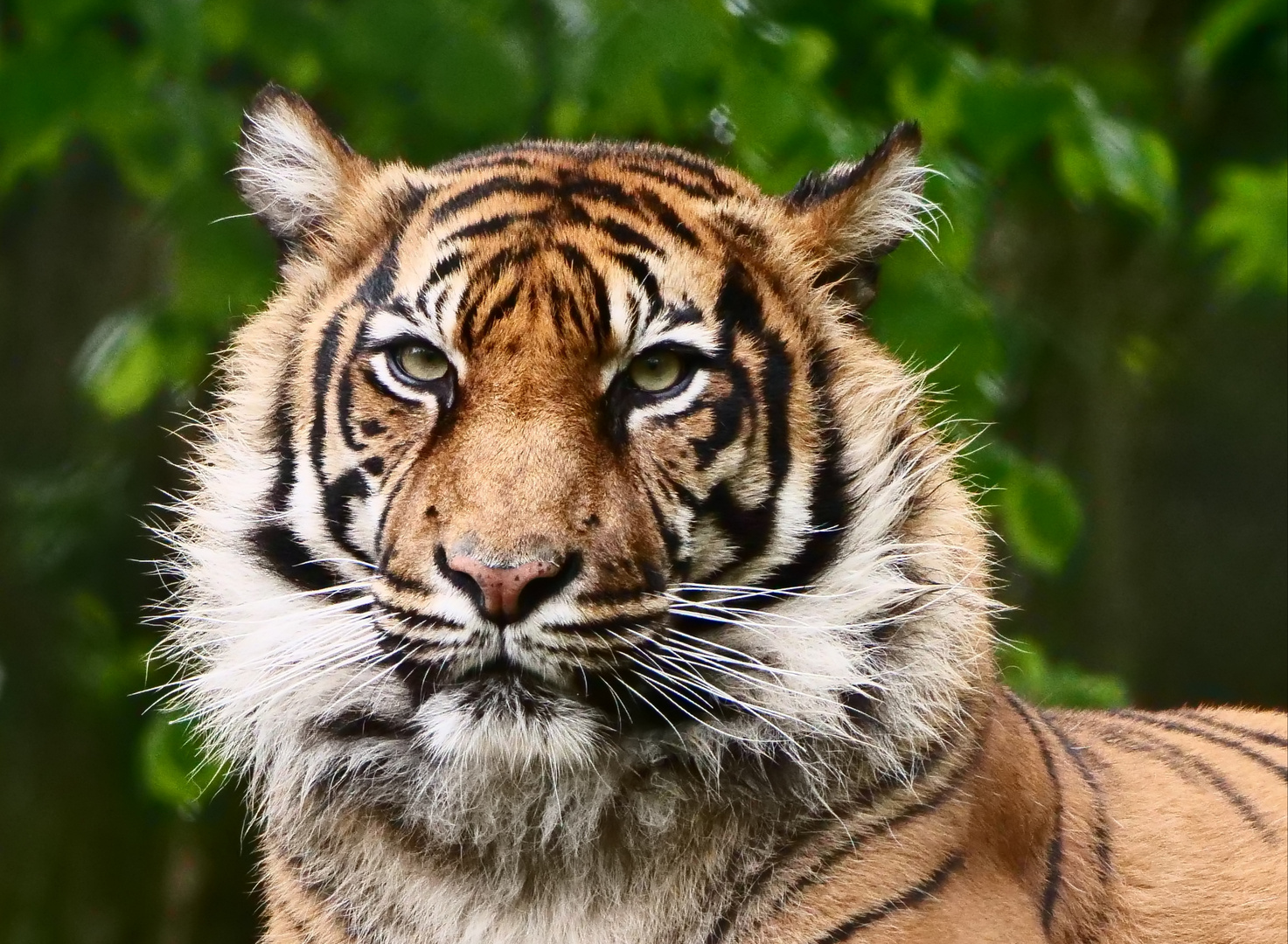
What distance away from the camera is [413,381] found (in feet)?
8.23

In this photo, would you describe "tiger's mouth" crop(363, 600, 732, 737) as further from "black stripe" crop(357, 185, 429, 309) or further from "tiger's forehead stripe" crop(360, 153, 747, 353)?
"black stripe" crop(357, 185, 429, 309)

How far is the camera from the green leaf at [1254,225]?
597cm

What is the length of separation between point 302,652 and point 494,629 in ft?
1.61

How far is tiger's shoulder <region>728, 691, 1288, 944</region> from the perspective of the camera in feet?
7.82

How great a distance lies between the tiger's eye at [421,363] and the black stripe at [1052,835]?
1.18 metres

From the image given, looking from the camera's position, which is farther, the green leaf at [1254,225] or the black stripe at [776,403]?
the green leaf at [1254,225]

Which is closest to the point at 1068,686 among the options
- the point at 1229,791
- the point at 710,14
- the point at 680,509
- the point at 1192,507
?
the point at 1229,791

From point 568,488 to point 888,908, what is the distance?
30.2 inches

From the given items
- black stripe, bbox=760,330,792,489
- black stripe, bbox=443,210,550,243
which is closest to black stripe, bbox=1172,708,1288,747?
black stripe, bbox=760,330,792,489

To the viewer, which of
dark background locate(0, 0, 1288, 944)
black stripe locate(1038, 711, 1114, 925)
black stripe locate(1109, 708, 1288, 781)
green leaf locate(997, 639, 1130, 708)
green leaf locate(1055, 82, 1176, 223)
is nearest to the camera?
black stripe locate(1038, 711, 1114, 925)

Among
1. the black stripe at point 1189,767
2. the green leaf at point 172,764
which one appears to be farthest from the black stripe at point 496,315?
the green leaf at point 172,764

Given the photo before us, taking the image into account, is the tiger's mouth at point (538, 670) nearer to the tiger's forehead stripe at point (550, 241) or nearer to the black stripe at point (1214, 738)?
the tiger's forehead stripe at point (550, 241)

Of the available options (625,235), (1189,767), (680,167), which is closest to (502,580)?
(625,235)

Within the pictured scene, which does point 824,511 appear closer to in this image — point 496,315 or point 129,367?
point 496,315
